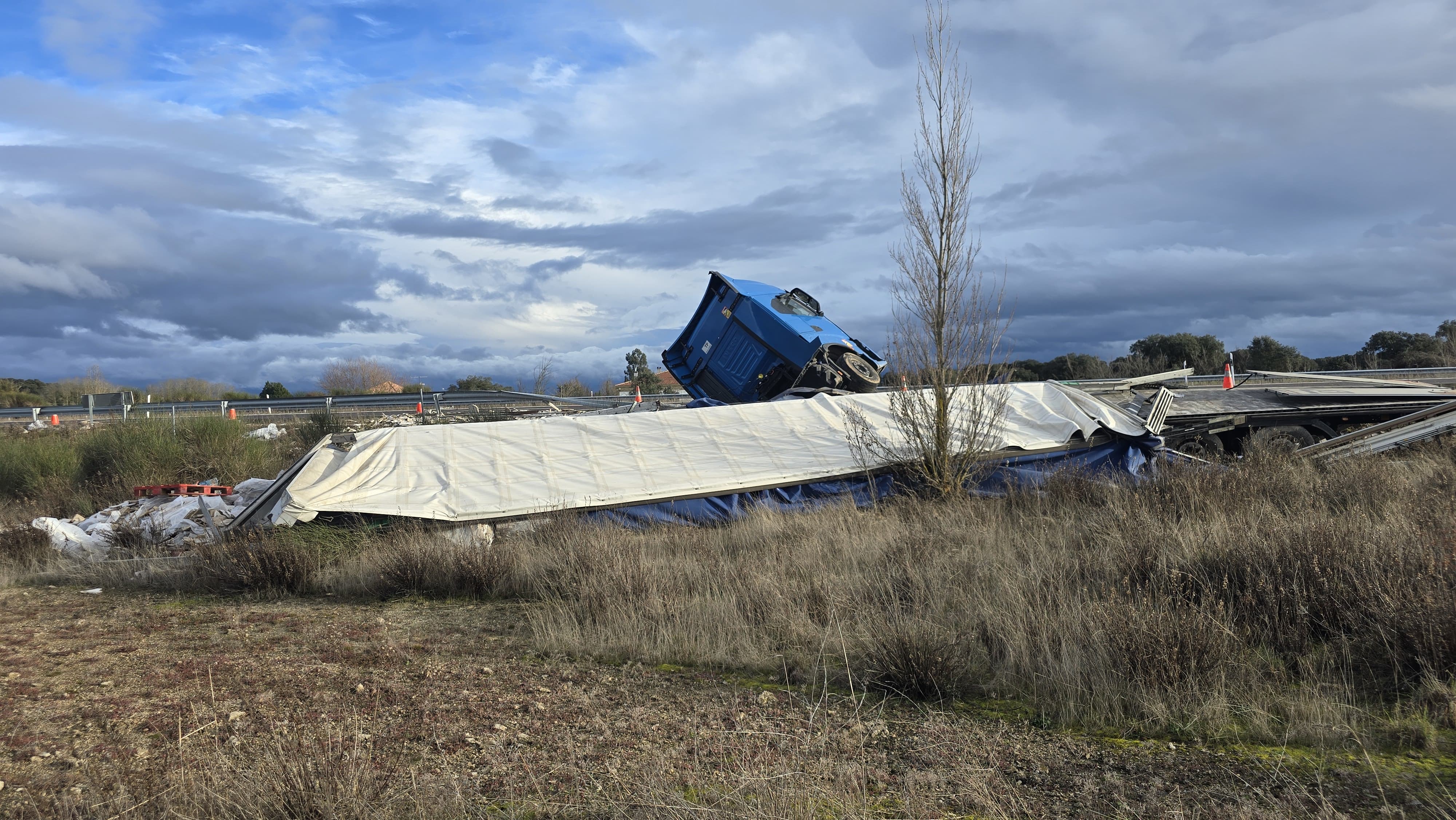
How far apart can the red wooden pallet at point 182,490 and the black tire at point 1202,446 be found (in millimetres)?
13903

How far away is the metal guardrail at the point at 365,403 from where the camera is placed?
2238 centimetres

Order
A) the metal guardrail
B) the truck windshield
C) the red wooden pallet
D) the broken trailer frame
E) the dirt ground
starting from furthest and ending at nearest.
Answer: the metal guardrail
the truck windshield
the broken trailer frame
the red wooden pallet
the dirt ground

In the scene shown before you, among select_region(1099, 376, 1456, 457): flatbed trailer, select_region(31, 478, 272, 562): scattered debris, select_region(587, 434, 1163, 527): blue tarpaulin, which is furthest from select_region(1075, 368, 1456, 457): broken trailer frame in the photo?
select_region(31, 478, 272, 562): scattered debris

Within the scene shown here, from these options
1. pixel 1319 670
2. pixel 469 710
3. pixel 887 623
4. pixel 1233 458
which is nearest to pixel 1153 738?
pixel 1319 670

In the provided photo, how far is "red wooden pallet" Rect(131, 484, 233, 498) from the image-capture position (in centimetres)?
1185

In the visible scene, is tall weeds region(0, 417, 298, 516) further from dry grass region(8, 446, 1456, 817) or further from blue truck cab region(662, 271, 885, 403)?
blue truck cab region(662, 271, 885, 403)

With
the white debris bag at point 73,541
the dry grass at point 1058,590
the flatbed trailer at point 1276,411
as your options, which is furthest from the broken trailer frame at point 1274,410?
the white debris bag at point 73,541

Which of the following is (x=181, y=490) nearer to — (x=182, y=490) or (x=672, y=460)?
(x=182, y=490)

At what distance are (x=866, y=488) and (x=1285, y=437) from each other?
6.70 meters

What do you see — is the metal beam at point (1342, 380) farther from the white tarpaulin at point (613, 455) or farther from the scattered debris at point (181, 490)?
the scattered debris at point (181, 490)

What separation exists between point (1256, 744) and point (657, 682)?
10.2 feet

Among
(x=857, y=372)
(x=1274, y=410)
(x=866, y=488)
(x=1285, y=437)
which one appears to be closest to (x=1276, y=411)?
(x=1274, y=410)

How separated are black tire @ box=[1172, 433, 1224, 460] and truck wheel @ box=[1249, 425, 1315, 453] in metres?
0.52

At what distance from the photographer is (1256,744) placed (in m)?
3.79
